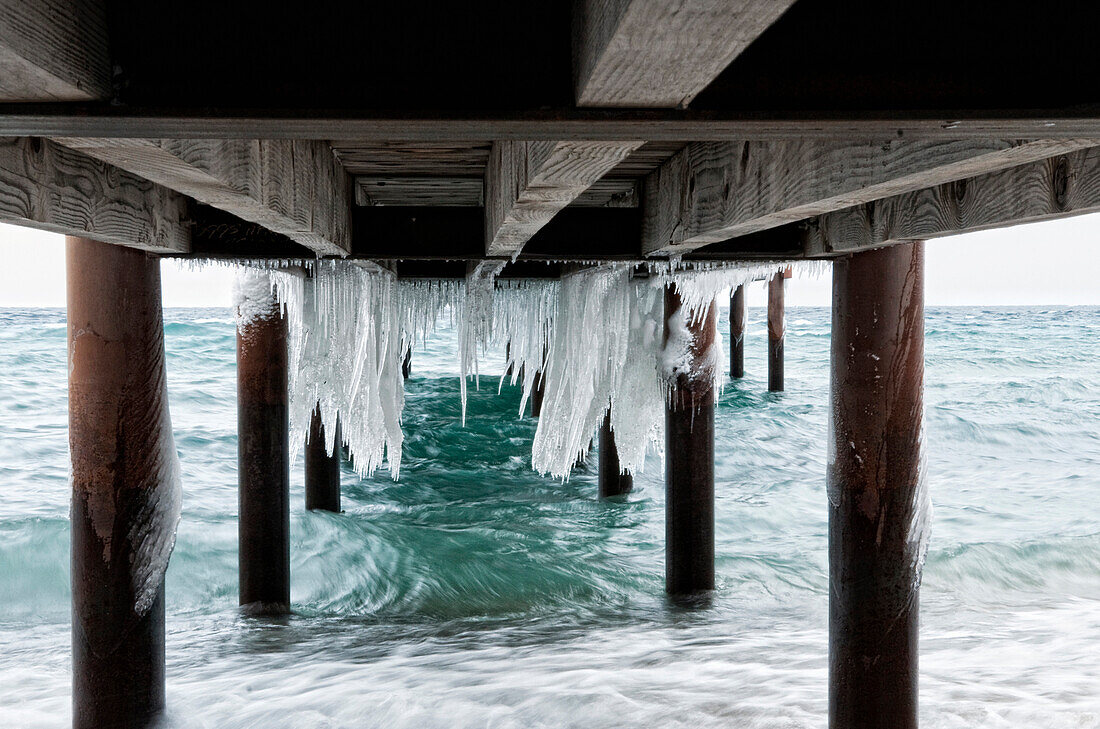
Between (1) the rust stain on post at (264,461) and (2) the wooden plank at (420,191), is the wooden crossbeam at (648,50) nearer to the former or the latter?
(2) the wooden plank at (420,191)

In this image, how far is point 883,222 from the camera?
3316 millimetres

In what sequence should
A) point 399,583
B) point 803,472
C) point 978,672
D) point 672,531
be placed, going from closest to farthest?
point 978,672 < point 672,531 < point 399,583 < point 803,472

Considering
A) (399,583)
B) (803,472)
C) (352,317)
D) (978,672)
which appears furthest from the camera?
(803,472)

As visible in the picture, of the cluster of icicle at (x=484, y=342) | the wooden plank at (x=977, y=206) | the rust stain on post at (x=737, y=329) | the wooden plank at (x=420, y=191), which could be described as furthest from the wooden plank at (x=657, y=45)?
the rust stain on post at (x=737, y=329)

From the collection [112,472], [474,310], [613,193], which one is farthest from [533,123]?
[474,310]

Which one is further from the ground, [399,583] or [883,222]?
[883,222]

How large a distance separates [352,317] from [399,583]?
3.08 m

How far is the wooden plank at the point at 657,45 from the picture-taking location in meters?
1.08

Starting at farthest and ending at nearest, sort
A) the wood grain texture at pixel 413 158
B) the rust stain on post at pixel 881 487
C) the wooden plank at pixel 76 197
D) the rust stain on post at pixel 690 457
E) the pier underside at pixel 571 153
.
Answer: the rust stain on post at pixel 690 457, the rust stain on post at pixel 881 487, the wood grain texture at pixel 413 158, the wooden plank at pixel 76 197, the pier underside at pixel 571 153

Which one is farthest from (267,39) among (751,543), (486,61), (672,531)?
(751,543)

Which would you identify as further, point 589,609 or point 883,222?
point 589,609

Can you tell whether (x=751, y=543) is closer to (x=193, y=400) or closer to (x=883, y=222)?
(x=883, y=222)

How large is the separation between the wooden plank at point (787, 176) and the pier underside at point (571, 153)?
12 millimetres

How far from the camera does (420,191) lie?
4.83 metres
